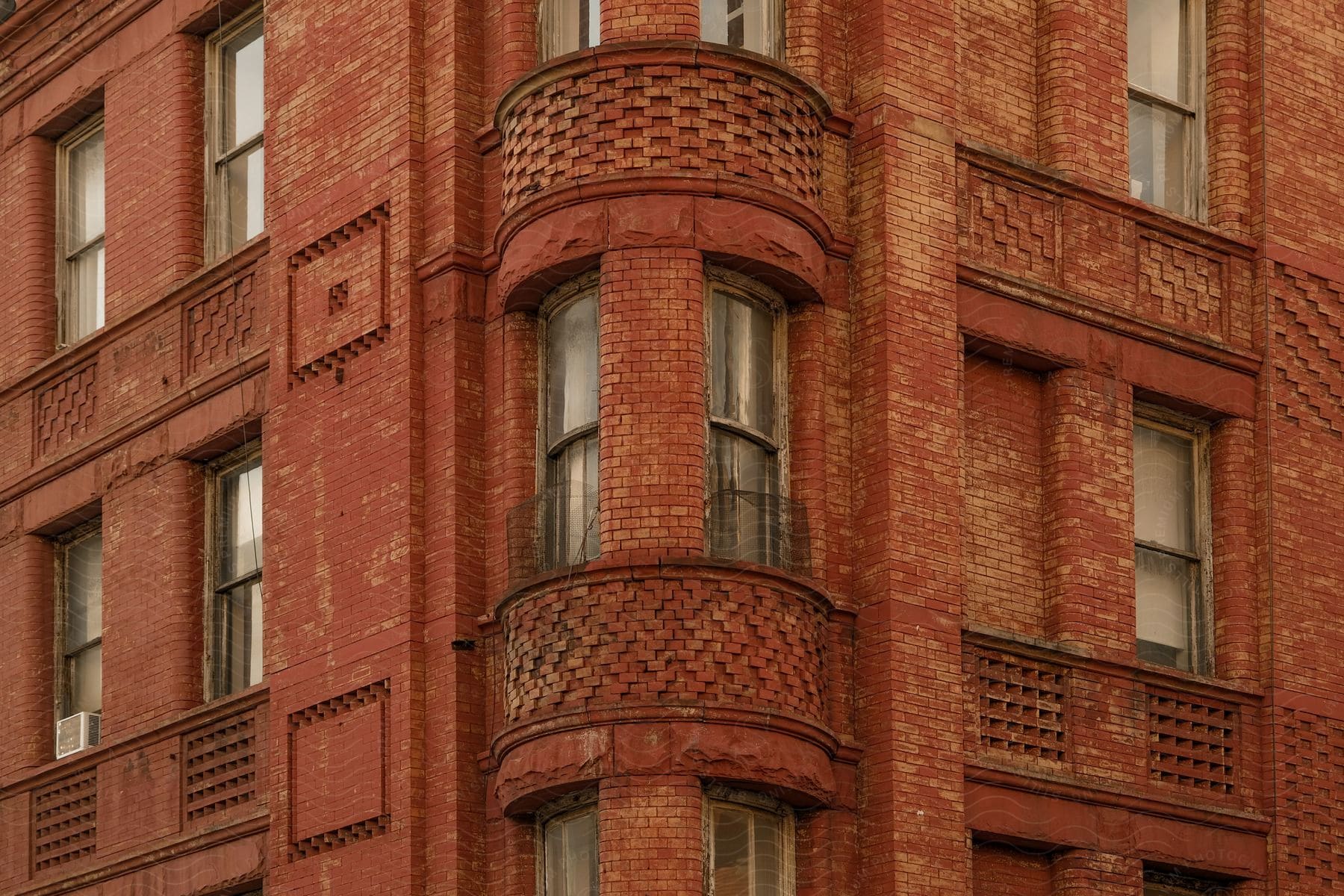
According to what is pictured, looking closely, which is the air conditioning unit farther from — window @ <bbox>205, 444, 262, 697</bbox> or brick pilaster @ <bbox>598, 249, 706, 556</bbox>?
brick pilaster @ <bbox>598, 249, 706, 556</bbox>

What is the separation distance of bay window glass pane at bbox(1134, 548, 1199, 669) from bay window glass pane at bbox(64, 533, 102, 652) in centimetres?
939

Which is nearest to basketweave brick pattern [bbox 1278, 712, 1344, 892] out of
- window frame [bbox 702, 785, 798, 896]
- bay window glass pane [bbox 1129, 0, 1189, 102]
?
window frame [bbox 702, 785, 798, 896]

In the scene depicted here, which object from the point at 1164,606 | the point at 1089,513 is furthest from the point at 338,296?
the point at 1164,606

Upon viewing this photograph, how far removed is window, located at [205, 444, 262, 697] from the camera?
27281mm

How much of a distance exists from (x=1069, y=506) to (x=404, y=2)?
21.9 ft

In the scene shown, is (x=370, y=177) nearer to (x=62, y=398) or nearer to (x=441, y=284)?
(x=441, y=284)

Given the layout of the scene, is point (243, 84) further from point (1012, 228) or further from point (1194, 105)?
point (1194, 105)

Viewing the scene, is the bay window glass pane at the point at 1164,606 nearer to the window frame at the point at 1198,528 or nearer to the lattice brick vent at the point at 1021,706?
the window frame at the point at 1198,528

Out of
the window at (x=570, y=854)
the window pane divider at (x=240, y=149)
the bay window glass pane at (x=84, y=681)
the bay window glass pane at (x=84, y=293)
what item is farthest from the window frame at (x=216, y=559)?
the window at (x=570, y=854)

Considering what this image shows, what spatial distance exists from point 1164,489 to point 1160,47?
3.96 meters

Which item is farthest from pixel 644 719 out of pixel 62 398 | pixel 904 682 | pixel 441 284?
pixel 62 398

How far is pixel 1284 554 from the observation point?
2661cm

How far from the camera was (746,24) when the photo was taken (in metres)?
25.3

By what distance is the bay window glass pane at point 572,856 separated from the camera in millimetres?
23141
